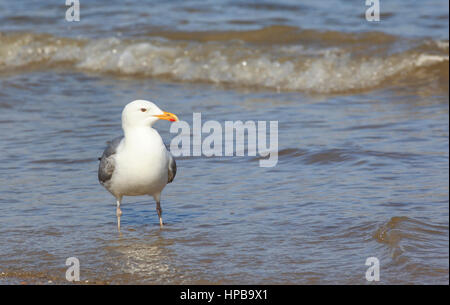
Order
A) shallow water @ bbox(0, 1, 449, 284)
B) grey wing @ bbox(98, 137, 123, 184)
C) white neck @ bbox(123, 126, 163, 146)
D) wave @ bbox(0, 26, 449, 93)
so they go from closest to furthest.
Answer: shallow water @ bbox(0, 1, 449, 284), white neck @ bbox(123, 126, 163, 146), grey wing @ bbox(98, 137, 123, 184), wave @ bbox(0, 26, 449, 93)

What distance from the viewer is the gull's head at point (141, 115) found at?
546 centimetres

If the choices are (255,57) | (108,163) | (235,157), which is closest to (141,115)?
(108,163)

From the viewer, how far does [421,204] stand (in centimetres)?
589

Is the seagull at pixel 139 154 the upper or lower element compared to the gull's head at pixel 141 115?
lower

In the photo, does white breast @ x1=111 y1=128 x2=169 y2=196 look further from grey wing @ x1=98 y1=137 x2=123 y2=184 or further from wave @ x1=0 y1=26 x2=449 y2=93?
wave @ x1=0 y1=26 x2=449 y2=93

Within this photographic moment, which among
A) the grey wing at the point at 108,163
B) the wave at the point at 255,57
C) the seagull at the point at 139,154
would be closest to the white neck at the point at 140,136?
the seagull at the point at 139,154

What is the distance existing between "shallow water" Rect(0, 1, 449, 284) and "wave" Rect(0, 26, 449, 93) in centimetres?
3

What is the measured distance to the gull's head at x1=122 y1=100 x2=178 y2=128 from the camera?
5.46 metres

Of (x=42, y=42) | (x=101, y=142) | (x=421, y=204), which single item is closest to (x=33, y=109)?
(x=101, y=142)

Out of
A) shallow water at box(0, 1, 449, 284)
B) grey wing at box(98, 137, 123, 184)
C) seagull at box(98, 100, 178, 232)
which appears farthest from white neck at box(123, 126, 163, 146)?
shallow water at box(0, 1, 449, 284)

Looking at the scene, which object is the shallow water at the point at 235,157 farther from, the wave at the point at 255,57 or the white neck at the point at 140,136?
the white neck at the point at 140,136

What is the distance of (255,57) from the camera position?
12.0 m

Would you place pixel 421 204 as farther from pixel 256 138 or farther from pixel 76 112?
pixel 76 112
